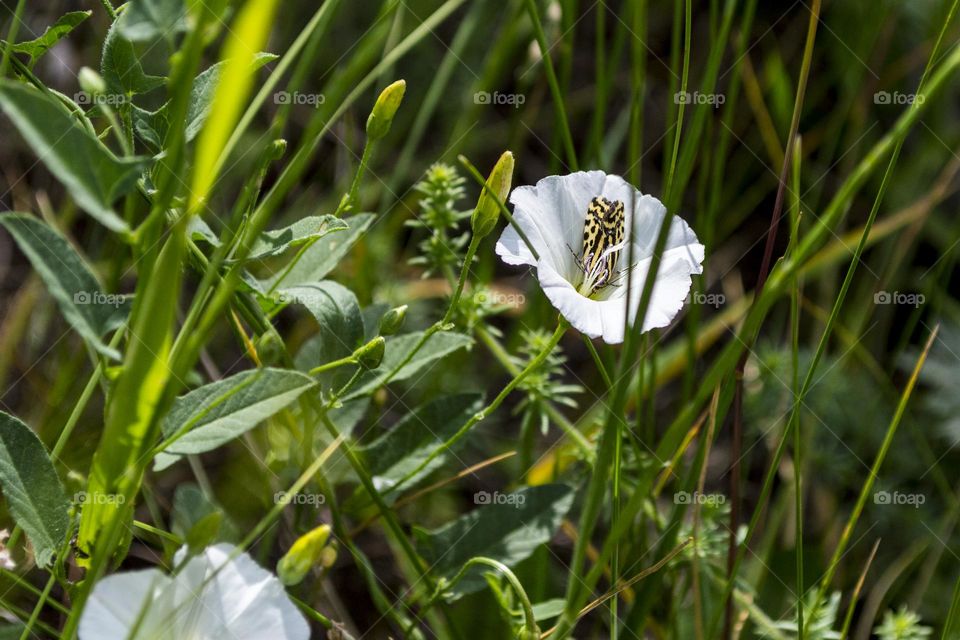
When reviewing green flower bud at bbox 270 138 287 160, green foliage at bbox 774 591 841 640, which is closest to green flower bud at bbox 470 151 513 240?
green flower bud at bbox 270 138 287 160

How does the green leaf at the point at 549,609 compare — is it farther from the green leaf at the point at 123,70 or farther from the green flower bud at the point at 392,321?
the green leaf at the point at 123,70

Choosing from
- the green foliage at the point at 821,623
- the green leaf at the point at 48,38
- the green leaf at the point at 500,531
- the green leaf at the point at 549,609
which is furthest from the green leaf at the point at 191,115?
the green foliage at the point at 821,623

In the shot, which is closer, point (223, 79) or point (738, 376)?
point (223, 79)

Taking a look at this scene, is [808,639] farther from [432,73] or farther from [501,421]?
[432,73]

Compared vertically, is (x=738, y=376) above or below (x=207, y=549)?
above

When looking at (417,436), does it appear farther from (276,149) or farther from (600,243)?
(276,149)

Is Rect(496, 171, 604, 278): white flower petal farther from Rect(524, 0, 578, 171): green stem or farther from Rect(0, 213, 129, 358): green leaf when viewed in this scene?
Rect(0, 213, 129, 358): green leaf

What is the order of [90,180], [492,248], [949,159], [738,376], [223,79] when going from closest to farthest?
1. [223,79]
2. [90,180]
3. [738,376]
4. [492,248]
5. [949,159]

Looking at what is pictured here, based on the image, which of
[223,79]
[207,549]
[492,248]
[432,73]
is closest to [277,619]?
[207,549]
